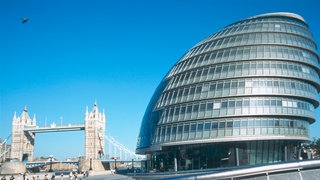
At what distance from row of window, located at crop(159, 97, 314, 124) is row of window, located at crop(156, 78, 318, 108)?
1069 mm

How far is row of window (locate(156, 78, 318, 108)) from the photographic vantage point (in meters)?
56.1

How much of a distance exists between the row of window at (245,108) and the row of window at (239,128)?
1066mm

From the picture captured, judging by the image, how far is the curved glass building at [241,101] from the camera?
54469 mm

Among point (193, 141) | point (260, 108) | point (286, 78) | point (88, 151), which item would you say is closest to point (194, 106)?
point (193, 141)

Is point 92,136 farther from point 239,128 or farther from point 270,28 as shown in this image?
point 239,128

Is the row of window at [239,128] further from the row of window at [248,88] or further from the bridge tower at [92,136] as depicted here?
the bridge tower at [92,136]

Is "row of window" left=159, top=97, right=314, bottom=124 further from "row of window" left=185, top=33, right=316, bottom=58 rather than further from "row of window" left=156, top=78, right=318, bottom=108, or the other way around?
"row of window" left=185, top=33, right=316, bottom=58

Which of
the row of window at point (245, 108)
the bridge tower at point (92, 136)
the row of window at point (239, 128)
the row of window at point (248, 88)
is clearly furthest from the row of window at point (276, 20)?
the bridge tower at point (92, 136)

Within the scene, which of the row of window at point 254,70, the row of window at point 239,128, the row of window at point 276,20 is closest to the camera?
the row of window at point 239,128

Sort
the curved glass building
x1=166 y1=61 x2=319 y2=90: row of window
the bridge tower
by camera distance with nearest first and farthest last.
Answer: the curved glass building, x1=166 y1=61 x2=319 y2=90: row of window, the bridge tower

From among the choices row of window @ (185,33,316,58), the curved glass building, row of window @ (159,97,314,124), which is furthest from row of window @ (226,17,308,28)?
row of window @ (159,97,314,124)

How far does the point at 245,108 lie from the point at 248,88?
338 cm

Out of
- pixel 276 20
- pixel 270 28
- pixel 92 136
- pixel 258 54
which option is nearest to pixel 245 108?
pixel 258 54

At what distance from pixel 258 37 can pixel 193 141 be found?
21.1 meters
